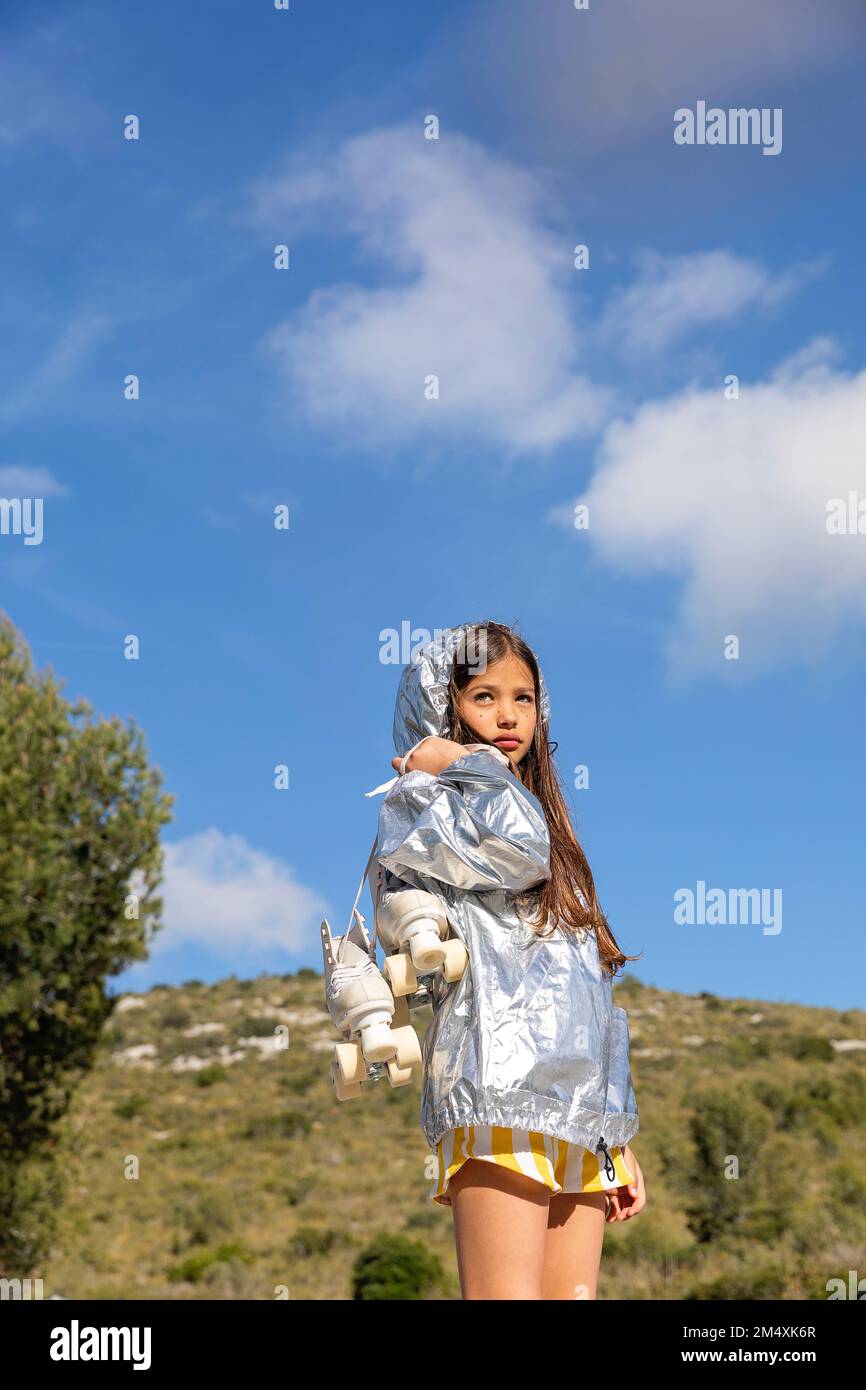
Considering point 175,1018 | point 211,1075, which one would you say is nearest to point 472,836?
point 211,1075

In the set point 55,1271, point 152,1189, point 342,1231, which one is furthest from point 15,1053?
point 152,1189

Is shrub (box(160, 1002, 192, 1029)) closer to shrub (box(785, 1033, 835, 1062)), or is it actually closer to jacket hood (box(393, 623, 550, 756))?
shrub (box(785, 1033, 835, 1062))

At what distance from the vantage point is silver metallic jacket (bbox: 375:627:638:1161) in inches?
121

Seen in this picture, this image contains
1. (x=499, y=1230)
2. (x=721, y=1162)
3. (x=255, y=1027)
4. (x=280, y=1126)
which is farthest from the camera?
(x=255, y=1027)

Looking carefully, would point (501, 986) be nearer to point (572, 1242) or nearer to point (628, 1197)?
point (572, 1242)

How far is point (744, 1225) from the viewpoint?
25672 mm

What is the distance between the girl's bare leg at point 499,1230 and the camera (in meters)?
2.90

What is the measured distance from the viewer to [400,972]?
316 cm

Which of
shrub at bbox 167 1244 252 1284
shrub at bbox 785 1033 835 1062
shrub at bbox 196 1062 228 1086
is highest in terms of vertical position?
shrub at bbox 785 1033 835 1062

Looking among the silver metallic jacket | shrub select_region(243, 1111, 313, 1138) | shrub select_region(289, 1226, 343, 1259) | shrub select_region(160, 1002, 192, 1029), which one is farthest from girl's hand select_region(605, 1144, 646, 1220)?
shrub select_region(160, 1002, 192, 1029)

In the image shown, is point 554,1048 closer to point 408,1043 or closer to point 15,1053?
point 408,1043

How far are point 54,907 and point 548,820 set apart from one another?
47.4 feet
